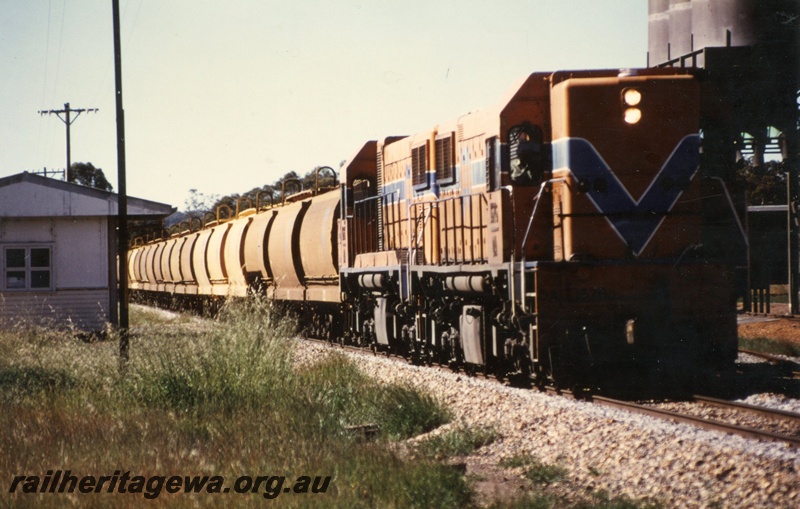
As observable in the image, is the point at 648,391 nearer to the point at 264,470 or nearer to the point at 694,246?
the point at 694,246

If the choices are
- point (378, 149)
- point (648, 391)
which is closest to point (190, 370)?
point (648, 391)

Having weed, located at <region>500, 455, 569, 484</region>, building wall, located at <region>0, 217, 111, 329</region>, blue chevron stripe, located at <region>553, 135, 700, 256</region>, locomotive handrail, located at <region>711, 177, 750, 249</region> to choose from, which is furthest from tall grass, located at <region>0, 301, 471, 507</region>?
building wall, located at <region>0, 217, 111, 329</region>

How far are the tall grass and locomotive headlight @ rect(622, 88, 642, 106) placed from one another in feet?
14.0

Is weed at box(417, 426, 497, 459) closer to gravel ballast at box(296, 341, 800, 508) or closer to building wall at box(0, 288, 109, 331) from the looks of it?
gravel ballast at box(296, 341, 800, 508)

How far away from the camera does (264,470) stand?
7.02 m

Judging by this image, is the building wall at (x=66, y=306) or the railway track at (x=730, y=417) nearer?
the railway track at (x=730, y=417)

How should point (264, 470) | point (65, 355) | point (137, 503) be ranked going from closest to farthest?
point (137, 503) < point (264, 470) < point (65, 355)

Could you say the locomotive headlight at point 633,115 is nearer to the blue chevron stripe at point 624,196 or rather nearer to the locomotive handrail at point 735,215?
the blue chevron stripe at point 624,196

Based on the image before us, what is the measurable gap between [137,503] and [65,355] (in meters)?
6.96

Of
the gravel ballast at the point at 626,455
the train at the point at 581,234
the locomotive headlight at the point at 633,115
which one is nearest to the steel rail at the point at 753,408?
the gravel ballast at the point at 626,455

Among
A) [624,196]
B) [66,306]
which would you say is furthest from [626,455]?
[66,306]

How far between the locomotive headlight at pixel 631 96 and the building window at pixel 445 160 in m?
3.22

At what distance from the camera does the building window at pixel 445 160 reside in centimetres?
1327

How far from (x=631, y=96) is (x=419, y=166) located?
179 inches
